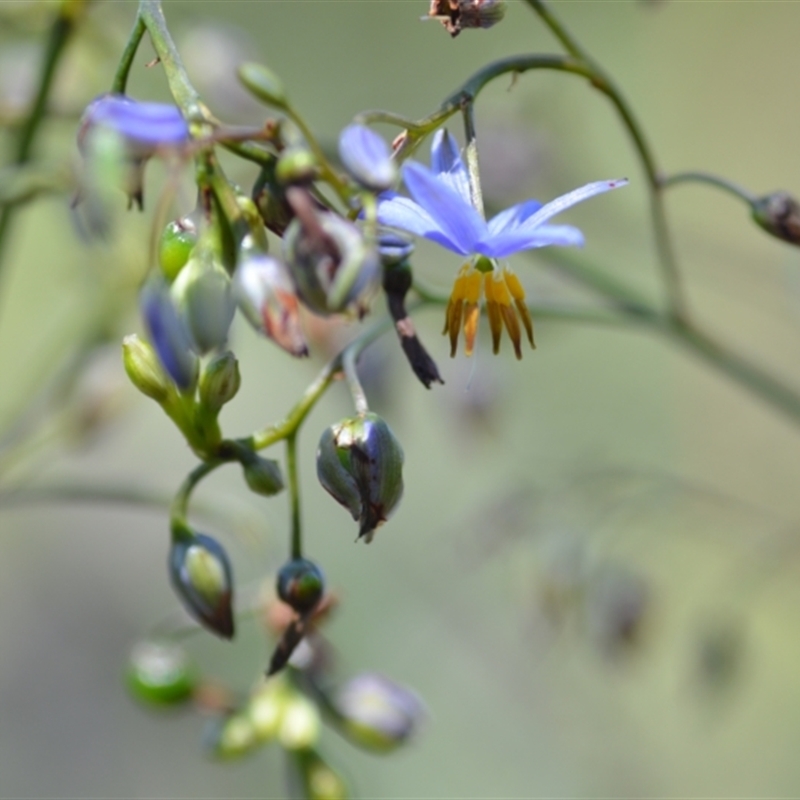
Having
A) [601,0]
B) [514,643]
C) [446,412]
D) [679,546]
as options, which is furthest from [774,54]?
[446,412]

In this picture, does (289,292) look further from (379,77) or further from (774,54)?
(774,54)

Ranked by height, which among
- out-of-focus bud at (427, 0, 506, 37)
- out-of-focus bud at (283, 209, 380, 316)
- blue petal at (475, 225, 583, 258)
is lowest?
out-of-focus bud at (283, 209, 380, 316)

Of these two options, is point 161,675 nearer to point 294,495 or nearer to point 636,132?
point 294,495

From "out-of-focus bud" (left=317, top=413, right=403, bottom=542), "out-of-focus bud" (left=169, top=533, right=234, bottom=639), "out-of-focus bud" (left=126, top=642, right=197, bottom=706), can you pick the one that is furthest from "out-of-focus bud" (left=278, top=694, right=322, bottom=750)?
"out-of-focus bud" (left=317, top=413, right=403, bottom=542)

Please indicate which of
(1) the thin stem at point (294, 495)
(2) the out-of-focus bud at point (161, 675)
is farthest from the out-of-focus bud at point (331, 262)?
(2) the out-of-focus bud at point (161, 675)

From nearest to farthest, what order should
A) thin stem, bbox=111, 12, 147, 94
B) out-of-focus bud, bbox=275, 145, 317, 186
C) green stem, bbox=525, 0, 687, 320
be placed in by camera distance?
out-of-focus bud, bbox=275, 145, 317, 186 < thin stem, bbox=111, 12, 147, 94 < green stem, bbox=525, 0, 687, 320

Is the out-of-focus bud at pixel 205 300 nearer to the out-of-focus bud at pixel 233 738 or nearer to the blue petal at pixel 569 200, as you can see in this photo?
the blue petal at pixel 569 200

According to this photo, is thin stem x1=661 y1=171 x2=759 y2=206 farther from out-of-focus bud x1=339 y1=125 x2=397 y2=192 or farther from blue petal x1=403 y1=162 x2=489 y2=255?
out-of-focus bud x1=339 y1=125 x2=397 y2=192
